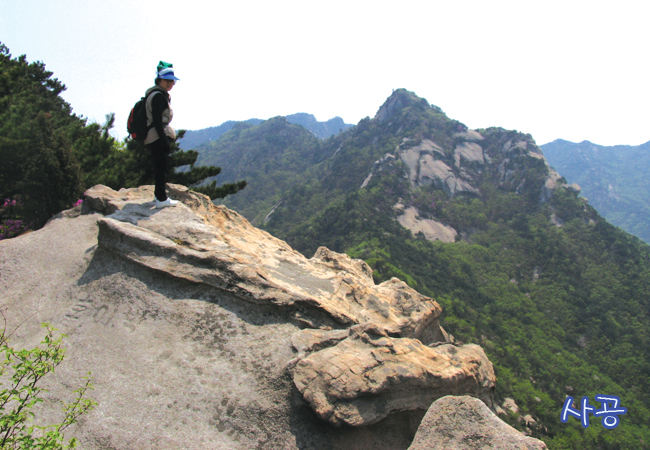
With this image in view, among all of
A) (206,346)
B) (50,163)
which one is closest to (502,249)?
(50,163)

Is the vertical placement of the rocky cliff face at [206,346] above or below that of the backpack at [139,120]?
below

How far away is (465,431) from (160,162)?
532cm

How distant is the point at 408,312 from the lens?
6555mm

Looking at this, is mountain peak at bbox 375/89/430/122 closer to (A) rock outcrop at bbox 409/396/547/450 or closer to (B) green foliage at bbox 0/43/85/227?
(B) green foliage at bbox 0/43/85/227

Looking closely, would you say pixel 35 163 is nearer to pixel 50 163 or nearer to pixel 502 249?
pixel 50 163

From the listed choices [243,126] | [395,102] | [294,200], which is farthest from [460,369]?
[243,126]

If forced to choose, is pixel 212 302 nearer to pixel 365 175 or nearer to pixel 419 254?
pixel 419 254

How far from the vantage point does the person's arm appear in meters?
4.90

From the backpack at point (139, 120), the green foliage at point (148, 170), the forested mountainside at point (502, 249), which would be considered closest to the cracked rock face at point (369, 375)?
the backpack at point (139, 120)

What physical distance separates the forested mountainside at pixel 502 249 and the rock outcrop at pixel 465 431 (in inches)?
1575

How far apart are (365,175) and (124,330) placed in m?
93.7

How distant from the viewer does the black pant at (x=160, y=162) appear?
5.23m

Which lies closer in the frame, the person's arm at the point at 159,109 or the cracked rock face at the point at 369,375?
the cracked rock face at the point at 369,375

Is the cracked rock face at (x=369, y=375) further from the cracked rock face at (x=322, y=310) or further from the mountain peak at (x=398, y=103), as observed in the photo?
the mountain peak at (x=398, y=103)
